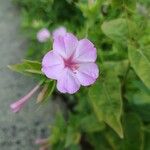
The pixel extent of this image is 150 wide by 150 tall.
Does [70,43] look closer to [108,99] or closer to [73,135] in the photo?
[108,99]

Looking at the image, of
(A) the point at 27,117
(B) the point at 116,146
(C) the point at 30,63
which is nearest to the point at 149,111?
(B) the point at 116,146

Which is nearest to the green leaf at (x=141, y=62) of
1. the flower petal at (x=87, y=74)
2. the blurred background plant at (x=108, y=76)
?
the blurred background plant at (x=108, y=76)

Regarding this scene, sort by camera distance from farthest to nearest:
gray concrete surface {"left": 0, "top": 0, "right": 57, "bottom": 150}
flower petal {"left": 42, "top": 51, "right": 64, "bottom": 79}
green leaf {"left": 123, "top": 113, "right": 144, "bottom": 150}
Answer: gray concrete surface {"left": 0, "top": 0, "right": 57, "bottom": 150}, green leaf {"left": 123, "top": 113, "right": 144, "bottom": 150}, flower petal {"left": 42, "top": 51, "right": 64, "bottom": 79}

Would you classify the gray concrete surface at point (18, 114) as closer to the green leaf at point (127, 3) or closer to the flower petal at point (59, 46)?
the green leaf at point (127, 3)

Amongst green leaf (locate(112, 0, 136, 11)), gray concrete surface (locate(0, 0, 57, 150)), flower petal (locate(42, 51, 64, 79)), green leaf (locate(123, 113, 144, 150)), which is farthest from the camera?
gray concrete surface (locate(0, 0, 57, 150))

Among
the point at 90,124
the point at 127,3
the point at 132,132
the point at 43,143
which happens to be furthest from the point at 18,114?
the point at 127,3

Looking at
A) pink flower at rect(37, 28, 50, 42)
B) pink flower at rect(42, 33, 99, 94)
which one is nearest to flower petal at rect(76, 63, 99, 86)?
pink flower at rect(42, 33, 99, 94)

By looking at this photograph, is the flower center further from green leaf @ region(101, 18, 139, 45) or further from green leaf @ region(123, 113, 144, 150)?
green leaf @ region(123, 113, 144, 150)
